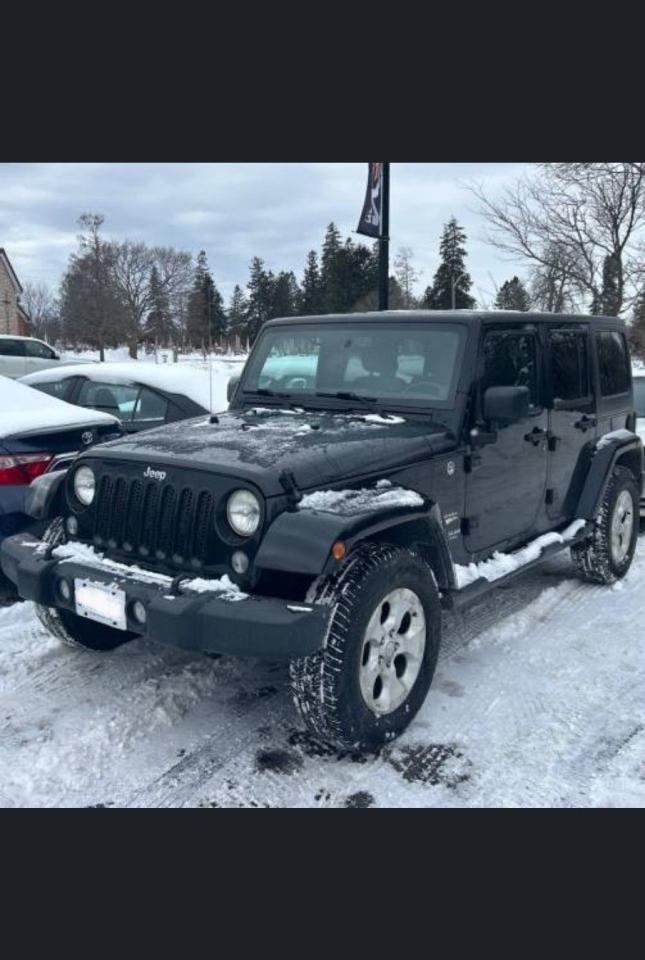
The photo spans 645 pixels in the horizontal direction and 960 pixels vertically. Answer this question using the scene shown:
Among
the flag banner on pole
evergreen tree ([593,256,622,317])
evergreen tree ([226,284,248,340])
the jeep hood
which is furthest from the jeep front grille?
evergreen tree ([226,284,248,340])

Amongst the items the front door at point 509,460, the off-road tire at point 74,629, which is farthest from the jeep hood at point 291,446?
the off-road tire at point 74,629

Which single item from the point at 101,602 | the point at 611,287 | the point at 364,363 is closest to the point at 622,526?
the point at 364,363

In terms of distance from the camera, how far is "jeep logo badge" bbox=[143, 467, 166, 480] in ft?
12.1

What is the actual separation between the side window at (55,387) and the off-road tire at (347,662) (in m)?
5.09

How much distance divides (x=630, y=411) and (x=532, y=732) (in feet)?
Answer: 11.5

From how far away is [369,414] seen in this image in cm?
443

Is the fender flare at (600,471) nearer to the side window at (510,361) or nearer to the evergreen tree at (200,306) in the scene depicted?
the side window at (510,361)

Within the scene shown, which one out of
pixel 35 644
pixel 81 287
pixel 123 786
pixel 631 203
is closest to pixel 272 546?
A: pixel 123 786

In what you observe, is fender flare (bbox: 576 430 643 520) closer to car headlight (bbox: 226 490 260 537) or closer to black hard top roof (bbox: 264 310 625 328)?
black hard top roof (bbox: 264 310 625 328)

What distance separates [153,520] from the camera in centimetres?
369

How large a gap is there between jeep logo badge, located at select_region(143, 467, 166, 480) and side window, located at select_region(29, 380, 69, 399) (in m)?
4.35

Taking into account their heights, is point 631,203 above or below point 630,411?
above

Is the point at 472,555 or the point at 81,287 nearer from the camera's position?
the point at 472,555

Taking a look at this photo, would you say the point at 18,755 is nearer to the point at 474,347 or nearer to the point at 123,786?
the point at 123,786
